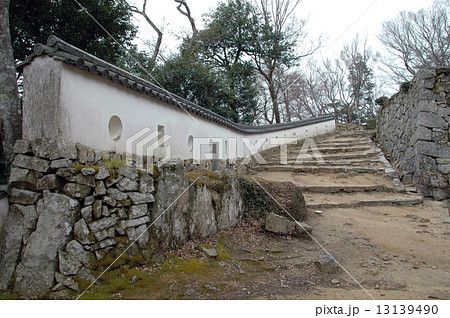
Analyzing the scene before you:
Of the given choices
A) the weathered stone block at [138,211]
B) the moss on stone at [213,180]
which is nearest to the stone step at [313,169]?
the moss on stone at [213,180]

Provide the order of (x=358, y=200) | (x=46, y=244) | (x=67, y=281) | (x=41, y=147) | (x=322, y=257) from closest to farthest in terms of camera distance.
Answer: (x=67, y=281) → (x=46, y=244) → (x=41, y=147) → (x=322, y=257) → (x=358, y=200)

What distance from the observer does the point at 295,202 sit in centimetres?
617

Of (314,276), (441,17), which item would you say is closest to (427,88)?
(314,276)

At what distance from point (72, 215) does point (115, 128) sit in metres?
1.87

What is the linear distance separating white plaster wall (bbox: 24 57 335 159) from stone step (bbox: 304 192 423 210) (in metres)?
3.63

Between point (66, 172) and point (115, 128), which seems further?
point (115, 128)

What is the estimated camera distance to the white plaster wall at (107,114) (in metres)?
3.71

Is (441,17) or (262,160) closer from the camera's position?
(262,160)

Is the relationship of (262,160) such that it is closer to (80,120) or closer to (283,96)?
(80,120)

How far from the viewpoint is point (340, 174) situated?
33.6ft

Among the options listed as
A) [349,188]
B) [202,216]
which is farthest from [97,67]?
[349,188]

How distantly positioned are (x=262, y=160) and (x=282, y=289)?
9460 mm

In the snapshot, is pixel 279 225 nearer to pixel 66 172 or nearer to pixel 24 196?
pixel 66 172

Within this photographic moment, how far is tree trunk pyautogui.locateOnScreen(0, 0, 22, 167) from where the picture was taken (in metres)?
4.03
